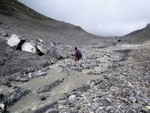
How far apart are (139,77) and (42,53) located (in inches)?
420

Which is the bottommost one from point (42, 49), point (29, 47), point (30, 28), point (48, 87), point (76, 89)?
point (48, 87)

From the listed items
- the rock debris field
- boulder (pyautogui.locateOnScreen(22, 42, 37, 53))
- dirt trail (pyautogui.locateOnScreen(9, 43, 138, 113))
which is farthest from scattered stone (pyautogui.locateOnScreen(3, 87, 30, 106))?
boulder (pyautogui.locateOnScreen(22, 42, 37, 53))

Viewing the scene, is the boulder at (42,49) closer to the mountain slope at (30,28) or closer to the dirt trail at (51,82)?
the dirt trail at (51,82)

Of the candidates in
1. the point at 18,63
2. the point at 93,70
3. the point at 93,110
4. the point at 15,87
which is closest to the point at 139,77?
the point at 93,70

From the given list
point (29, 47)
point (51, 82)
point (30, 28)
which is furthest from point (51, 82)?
point (30, 28)

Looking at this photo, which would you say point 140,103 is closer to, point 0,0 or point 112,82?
point 112,82

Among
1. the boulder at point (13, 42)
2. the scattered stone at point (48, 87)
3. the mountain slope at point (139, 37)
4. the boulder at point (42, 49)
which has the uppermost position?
the mountain slope at point (139, 37)

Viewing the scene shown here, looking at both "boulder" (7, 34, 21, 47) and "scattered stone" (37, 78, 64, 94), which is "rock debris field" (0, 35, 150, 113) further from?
"boulder" (7, 34, 21, 47)

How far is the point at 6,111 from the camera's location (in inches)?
494

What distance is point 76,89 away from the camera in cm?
1470

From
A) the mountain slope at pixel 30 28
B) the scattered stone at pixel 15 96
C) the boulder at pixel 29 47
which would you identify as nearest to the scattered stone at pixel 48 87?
the scattered stone at pixel 15 96

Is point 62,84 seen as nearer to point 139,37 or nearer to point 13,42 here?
point 13,42

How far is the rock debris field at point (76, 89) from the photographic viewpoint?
11.9 metres

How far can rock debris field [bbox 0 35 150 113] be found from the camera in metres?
11.9
